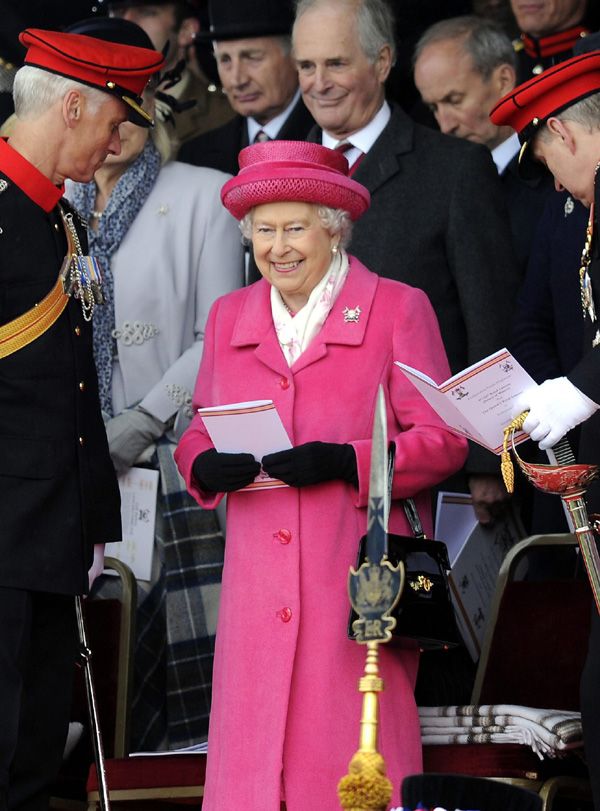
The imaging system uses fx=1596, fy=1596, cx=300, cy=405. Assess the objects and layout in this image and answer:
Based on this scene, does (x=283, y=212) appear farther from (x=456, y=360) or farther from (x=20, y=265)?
(x=456, y=360)

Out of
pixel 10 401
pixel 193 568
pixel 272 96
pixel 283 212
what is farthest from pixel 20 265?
pixel 272 96

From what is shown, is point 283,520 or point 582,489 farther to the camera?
point 283,520

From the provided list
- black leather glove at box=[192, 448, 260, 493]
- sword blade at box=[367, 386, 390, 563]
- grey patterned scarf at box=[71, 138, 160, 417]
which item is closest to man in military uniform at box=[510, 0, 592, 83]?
grey patterned scarf at box=[71, 138, 160, 417]

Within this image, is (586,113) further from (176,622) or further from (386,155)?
(176,622)

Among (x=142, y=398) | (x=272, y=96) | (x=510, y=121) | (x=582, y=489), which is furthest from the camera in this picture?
(x=272, y=96)

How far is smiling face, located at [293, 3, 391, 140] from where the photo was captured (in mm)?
5234

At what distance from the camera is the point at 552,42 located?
5758mm

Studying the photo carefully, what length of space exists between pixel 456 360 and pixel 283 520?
1.18 m

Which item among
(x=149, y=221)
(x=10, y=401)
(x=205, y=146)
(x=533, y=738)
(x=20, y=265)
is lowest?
(x=533, y=738)

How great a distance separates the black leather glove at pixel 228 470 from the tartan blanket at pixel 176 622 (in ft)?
3.43

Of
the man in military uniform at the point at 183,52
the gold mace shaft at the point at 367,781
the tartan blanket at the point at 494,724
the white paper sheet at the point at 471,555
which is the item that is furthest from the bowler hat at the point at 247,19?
the gold mace shaft at the point at 367,781

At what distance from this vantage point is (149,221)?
5262 mm

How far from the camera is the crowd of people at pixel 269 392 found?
3793 millimetres

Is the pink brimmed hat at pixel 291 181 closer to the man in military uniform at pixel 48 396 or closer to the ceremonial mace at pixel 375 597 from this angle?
the man in military uniform at pixel 48 396
